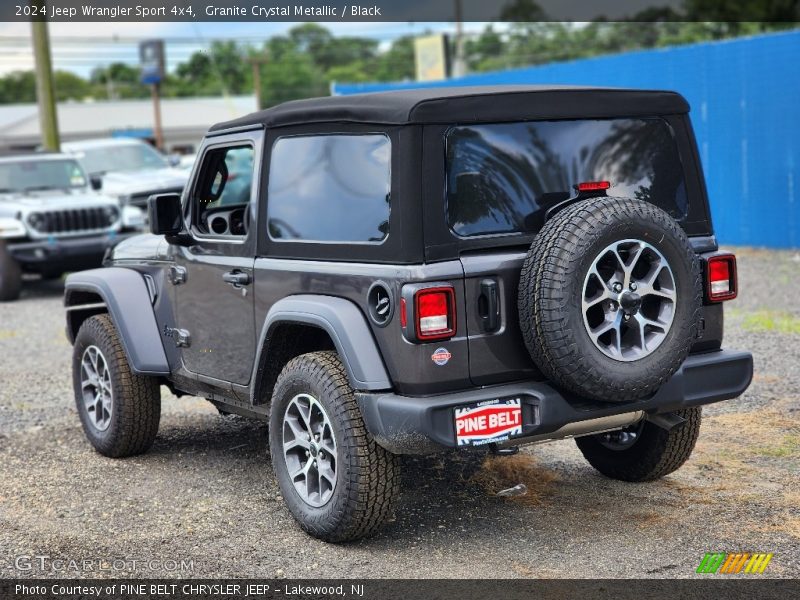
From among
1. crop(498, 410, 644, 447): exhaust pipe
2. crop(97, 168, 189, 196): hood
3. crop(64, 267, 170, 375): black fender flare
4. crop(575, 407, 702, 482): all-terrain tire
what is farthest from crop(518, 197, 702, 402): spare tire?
crop(97, 168, 189, 196): hood

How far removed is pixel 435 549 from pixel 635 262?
1.50 m

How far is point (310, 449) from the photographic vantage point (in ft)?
15.9

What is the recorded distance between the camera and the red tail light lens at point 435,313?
4.28m

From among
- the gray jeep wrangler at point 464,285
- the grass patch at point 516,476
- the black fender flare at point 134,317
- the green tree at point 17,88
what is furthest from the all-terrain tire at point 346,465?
the green tree at point 17,88

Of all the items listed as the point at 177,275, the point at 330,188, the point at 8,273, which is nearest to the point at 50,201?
the point at 8,273

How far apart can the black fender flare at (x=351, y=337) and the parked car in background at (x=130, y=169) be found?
47.5ft

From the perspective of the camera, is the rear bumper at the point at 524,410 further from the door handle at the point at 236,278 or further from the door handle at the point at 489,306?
the door handle at the point at 236,278

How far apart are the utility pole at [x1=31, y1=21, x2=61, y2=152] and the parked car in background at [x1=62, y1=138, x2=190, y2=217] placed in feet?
1.27

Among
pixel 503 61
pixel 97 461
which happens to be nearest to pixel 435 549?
pixel 97 461

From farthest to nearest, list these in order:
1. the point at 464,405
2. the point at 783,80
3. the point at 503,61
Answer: the point at 503,61 < the point at 783,80 < the point at 464,405

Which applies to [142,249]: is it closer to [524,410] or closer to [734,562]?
[524,410]

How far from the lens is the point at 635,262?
173 inches

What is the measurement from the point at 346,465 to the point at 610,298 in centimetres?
128

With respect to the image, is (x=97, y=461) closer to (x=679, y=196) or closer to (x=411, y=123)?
(x=411, y=123)
